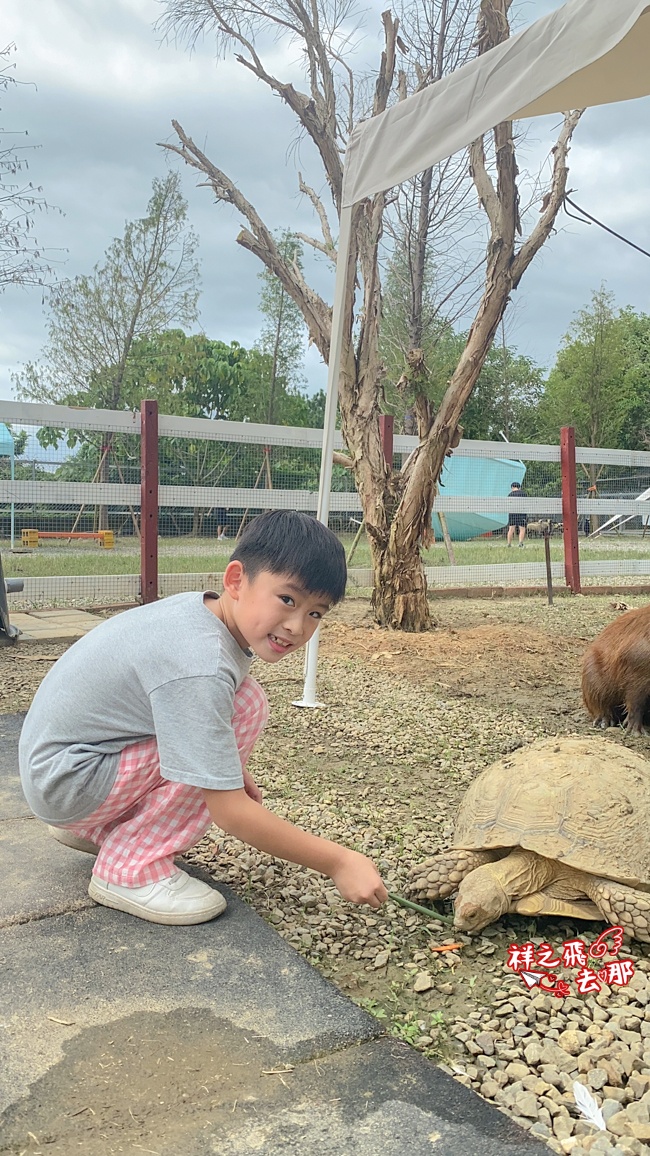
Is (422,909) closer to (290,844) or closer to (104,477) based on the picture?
(290,844)

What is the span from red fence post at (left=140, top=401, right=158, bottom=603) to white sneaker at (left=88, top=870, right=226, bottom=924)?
579cm

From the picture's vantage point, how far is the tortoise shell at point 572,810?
202 cm

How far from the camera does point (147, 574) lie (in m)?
7.72

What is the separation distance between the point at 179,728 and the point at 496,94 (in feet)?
8.65

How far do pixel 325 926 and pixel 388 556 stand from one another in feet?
16.5

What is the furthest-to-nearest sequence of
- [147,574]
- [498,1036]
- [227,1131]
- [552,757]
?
1. [147,574]
2. [552,757]
3. [498,1036]
4. [227,1131]

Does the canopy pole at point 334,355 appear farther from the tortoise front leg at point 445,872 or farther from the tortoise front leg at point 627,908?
the tortoise front leg at point 627,908

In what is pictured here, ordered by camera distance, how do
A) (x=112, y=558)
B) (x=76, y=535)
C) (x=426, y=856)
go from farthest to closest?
1. (x=76, y=535)
2. (x=112, y=558)
3. (x=426, y=856)

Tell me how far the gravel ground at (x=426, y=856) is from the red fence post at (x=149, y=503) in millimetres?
1787

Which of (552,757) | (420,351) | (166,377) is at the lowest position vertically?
(552,757)

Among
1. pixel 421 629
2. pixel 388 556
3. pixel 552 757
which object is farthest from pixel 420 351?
pixel 552 757

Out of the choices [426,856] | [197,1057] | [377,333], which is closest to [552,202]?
[377,333]

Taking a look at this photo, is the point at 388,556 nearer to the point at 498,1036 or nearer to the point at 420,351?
the point at 420,351

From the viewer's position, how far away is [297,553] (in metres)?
1.82
